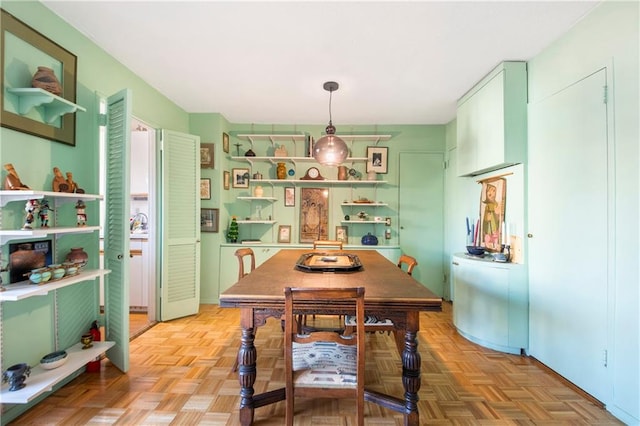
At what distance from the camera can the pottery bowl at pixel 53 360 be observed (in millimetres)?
1832

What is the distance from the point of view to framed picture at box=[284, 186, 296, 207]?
4.43 m

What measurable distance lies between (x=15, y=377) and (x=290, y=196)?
3324 mm

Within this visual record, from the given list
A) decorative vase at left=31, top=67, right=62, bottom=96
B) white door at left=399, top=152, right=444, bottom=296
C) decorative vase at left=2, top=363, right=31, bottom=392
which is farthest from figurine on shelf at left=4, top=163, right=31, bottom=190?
white door at left=399, top=152, right=444, bottom=296

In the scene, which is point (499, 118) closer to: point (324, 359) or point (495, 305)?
point (495, 305)

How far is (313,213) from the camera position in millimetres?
4414

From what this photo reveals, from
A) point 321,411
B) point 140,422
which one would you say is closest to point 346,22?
point 321,411

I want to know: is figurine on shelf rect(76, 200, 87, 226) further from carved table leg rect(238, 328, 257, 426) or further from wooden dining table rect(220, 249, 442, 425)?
carved table leg rect(238, 328, 257, 426)

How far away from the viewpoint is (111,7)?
1.96 m

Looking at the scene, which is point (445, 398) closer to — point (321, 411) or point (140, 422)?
point (321, 411)

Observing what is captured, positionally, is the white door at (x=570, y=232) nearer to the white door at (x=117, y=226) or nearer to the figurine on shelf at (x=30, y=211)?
the white door at (x=117, y=226)

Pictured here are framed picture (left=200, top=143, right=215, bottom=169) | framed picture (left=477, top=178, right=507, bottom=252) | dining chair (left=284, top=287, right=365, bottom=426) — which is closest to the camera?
dining chair (left=284, top=287, right=365, bottom=426)

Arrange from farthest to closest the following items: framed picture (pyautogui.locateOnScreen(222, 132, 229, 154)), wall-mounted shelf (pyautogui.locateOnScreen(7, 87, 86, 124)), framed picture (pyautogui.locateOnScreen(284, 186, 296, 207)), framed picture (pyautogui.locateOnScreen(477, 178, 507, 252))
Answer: framed picture (pyautogui.locateOnScreen(284, 186, 296, 207)), framed picture (pyautogui.locateOnScreen(222, 132, 229, 154)), framed picture (pyautogui.locateOnScreen(477, 178, 507, 252)), wall-mounted shelf (pyautogui.locateOnScreen(7, 87, 86, 124))

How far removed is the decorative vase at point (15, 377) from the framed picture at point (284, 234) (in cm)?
300

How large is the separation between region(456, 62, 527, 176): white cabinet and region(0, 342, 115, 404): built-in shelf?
12.3 feet
